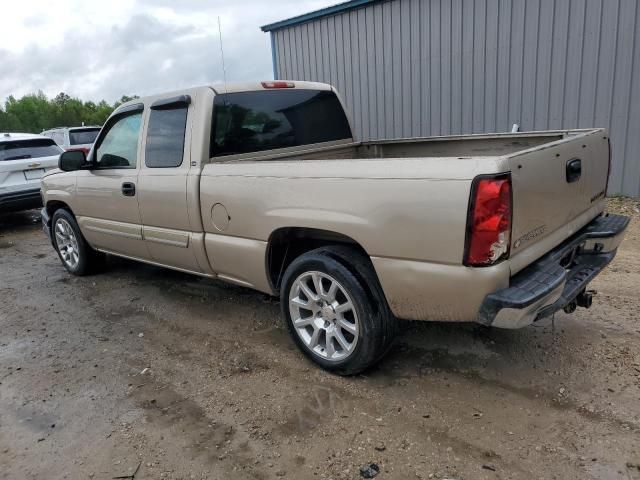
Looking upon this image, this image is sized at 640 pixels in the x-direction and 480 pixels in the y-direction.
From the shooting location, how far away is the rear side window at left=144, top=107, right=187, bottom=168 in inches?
157

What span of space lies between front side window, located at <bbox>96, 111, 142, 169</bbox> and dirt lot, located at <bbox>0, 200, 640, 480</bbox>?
4.55 ft

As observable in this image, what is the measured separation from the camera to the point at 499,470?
240cm

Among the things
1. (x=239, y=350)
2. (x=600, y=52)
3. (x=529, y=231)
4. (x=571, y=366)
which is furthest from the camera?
(x=600, y=52)

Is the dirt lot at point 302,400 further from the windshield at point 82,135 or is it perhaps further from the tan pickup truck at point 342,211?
the windshield at point 82,135

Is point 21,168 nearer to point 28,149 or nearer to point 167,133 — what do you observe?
point 28,149

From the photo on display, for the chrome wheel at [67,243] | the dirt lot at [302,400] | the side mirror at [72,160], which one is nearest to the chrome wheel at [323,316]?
the dirt lot at [302,400]

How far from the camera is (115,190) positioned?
15.3 feet

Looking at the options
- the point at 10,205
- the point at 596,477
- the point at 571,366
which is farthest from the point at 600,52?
the point at 10,205

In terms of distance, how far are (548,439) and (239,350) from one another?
82.6 inches

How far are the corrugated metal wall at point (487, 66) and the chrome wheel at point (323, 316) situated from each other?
19.7 ft

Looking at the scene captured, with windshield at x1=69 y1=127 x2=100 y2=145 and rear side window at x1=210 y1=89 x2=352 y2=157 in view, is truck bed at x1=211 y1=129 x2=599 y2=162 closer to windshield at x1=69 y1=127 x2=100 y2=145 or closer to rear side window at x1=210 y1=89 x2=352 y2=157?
rear side window at x1=210 y1=89 x2=352 y2=157

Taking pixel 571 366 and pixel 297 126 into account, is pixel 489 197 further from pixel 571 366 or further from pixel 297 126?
pixel 297 126

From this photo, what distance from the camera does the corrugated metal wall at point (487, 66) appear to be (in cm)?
716

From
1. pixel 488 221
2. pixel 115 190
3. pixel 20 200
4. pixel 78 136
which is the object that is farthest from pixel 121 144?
pixel 78 136
